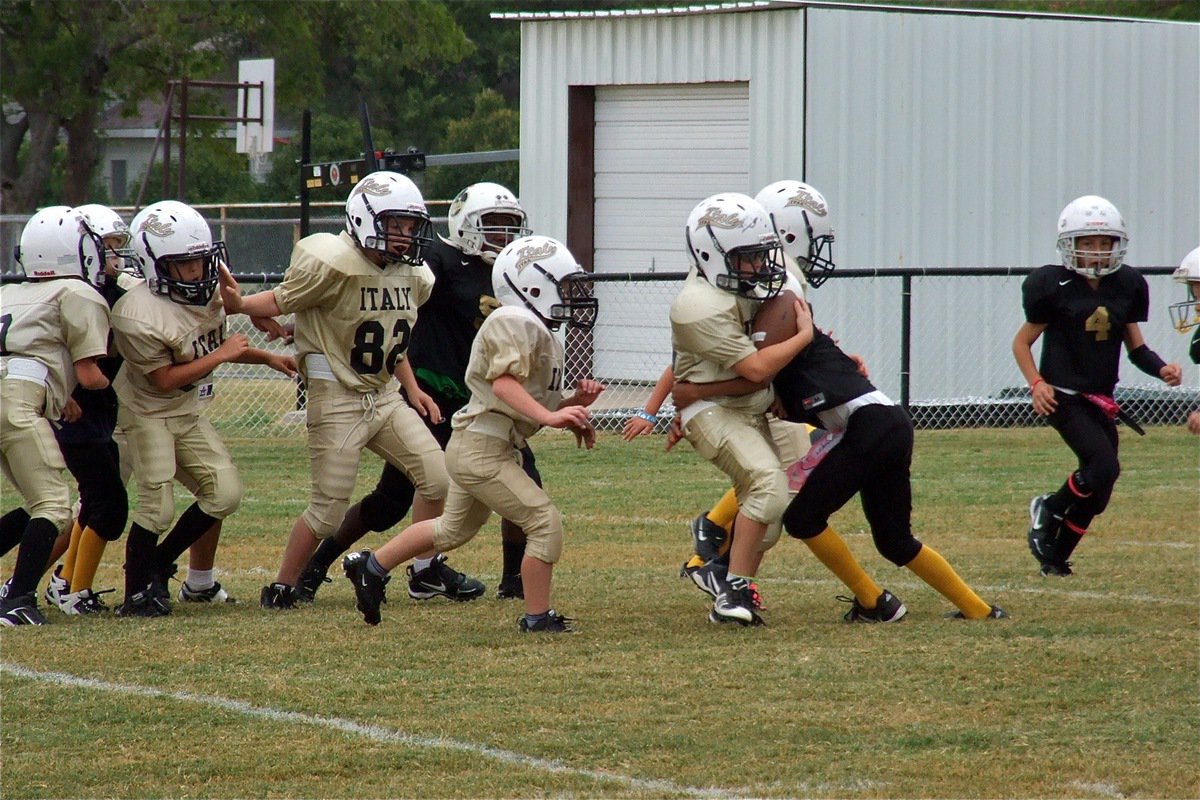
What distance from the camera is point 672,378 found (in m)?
6.98

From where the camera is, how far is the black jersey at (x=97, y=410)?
7.23 metres

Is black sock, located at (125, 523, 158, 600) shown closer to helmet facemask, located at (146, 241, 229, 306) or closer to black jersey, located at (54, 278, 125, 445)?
black jersey, located at (54, 278, 125, 445)

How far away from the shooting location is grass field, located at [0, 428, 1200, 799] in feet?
15.3

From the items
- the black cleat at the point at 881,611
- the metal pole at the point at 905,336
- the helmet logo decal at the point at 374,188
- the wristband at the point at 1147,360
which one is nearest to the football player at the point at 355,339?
the helmet logo decal at the point at 374,188

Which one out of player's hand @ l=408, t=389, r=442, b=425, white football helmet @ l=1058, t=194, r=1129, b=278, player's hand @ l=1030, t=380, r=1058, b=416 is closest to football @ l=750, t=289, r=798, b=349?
player's hand @ l=408, t=389, r=442, b=425

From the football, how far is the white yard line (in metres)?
2.25

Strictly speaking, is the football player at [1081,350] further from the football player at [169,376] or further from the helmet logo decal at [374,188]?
the football player at [169,376]

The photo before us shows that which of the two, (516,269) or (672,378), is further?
(672,378)

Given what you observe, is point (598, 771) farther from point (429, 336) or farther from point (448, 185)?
point (448, 185)

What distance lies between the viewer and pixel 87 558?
24.1 ft

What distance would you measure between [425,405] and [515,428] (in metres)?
0.98

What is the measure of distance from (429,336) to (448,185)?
28052mm

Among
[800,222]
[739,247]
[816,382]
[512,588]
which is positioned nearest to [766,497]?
[816,382]

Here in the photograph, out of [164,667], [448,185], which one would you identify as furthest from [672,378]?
[448,185]
